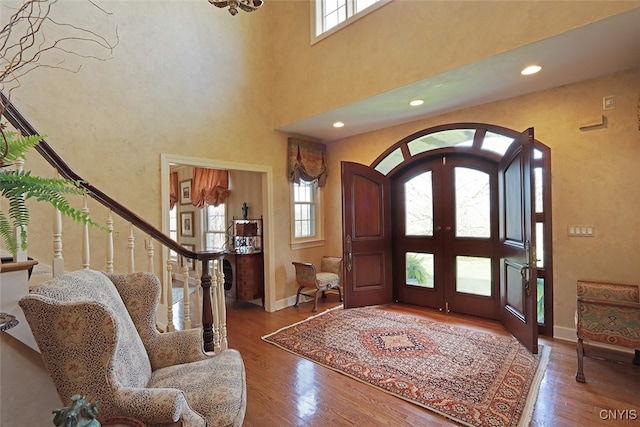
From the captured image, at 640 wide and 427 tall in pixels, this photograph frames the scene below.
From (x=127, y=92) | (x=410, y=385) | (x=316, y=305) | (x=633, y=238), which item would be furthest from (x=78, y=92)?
(x=633, y=238)

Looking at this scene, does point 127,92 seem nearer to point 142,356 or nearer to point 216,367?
point 142,356

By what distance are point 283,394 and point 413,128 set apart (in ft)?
11.8

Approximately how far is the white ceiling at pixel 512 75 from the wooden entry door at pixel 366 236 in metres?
0.81

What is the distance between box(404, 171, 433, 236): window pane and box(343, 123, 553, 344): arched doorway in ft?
0.05

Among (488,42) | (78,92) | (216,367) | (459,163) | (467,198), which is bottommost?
(216,367)

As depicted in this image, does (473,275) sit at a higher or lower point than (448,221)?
lower

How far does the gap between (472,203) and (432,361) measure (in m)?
2.12

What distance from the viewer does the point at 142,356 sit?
1614 mm

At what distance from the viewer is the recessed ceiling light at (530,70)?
2.67 m

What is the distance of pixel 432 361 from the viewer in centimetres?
267

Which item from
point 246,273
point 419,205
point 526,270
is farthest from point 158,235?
point 419,205

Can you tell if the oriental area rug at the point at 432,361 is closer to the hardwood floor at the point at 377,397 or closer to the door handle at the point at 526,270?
the hardwood floor at the point at 377,397

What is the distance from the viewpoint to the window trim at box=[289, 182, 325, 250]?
183 inches

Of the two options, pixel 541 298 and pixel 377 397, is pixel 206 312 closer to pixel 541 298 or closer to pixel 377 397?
pixel 377 397
